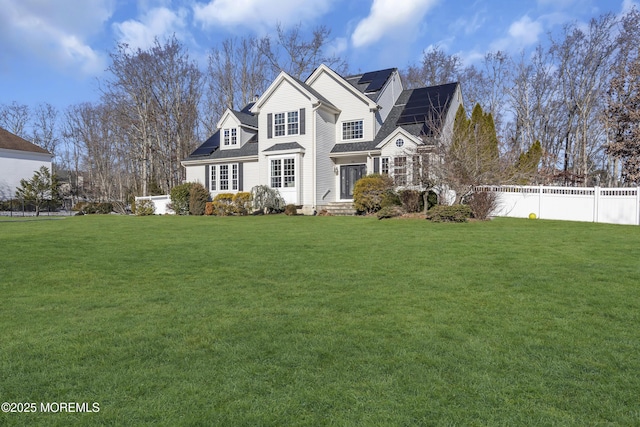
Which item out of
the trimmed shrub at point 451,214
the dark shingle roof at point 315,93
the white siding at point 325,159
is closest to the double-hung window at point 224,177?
the white siding at point 325,159

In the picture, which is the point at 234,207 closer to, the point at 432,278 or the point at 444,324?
the point at 432,278

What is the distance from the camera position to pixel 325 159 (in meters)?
21.4

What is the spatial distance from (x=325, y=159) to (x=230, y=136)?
720cm

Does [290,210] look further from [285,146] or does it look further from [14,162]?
[14,162]

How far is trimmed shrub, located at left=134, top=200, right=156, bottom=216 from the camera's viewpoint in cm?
2377

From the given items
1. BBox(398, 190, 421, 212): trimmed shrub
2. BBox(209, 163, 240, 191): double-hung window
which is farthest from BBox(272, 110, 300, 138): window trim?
BBox(398, 190, 421, 212): trimmed shrub

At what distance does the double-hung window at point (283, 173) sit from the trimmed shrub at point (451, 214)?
9.01 meters

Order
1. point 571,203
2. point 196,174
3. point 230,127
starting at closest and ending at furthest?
point 571,203, point 230,127, point 196,174

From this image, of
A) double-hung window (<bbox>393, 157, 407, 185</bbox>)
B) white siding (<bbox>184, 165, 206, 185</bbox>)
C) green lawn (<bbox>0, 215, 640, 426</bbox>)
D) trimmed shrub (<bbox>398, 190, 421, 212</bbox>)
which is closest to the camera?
green lawn (<bbox>0, 215, 640, 426</bbox>)

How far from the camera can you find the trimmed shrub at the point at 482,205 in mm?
14750

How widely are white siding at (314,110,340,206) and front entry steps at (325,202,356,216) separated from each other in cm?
81

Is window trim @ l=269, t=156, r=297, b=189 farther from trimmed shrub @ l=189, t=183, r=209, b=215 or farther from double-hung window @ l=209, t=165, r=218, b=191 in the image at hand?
double-hung window @ l=209, t=165, r=218, b=191

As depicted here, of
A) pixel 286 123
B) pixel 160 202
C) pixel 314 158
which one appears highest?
pixel 286 123

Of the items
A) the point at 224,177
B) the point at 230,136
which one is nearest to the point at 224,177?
the point at 224,177
